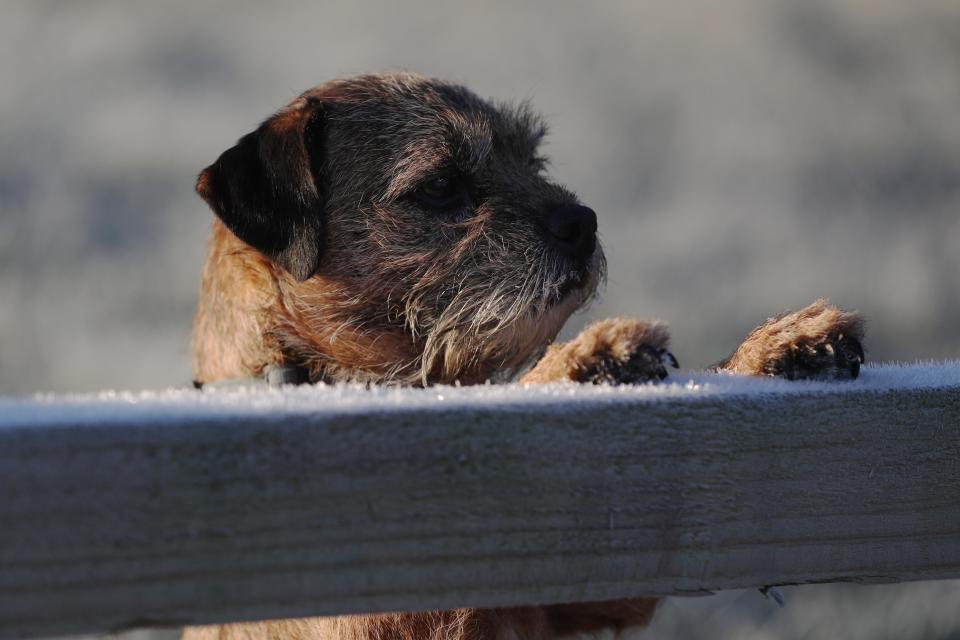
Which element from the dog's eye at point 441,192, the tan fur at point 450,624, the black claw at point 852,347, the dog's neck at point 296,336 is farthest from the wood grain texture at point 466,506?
the dog's eye at point 441,192

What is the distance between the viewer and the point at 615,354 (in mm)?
1878

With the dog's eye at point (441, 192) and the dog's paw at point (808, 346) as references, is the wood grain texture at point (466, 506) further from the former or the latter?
the dog's eye at point (441, 192)

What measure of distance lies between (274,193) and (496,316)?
2.65ft

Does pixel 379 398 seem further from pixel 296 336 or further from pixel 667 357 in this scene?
pixel 296 336

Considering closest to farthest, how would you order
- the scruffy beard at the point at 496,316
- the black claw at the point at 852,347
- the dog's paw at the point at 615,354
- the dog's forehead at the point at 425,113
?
the dog's paw at the point at 615,354 < the black claw at the point at 852,347 < the scruffy beard at the point at 496,316 < the dog's forehead at the point at 425,113

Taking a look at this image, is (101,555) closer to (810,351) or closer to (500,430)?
(500,430)

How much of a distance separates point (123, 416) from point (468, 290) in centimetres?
193

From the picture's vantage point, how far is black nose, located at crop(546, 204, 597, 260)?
3.05 metres

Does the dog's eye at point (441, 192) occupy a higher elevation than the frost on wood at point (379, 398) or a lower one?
higher

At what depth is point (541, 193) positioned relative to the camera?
331 centimetres

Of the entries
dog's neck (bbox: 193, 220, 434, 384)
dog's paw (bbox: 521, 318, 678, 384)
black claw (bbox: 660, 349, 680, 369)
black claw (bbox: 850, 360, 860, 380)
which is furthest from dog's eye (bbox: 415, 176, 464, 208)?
black claw (bbox: 850, 360, 860, 380)

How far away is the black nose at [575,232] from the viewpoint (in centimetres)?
305

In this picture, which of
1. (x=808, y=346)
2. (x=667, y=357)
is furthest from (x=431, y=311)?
(x=808, y=346)

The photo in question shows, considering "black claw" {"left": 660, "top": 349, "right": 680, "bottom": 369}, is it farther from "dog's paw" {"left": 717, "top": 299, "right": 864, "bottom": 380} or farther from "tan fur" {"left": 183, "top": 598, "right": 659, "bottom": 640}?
"tan fur" {"left": 183, "top": 598, "right": 659, "bottom": 640}
